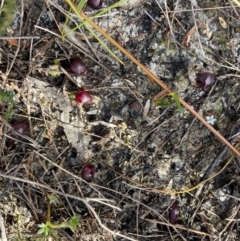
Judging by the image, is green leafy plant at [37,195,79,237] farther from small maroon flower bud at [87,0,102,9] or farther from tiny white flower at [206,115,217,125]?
small maroon flower bud at [87,0,102,9]

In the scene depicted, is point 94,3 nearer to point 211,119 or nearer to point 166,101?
point 166,101

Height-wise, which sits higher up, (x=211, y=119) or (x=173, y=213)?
(x=211, y=119)

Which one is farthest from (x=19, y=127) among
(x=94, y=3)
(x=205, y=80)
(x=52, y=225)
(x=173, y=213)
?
(x=205, y=80)

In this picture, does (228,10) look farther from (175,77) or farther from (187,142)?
(187,142)

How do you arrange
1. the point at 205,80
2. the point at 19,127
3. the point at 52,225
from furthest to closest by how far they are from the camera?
1. the point at 205,80
2. the point at 19,127
3. the point at 52,225

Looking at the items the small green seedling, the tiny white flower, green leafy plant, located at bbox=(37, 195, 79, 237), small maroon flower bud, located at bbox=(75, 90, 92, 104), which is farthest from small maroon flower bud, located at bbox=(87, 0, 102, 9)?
green leafy plant, located at bbox=(37, 195, 79, 237)

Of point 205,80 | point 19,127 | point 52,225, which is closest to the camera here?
point 52,225

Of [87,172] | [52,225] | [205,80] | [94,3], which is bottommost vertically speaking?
[52,225]

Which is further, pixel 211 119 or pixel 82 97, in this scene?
pixel 211 119
